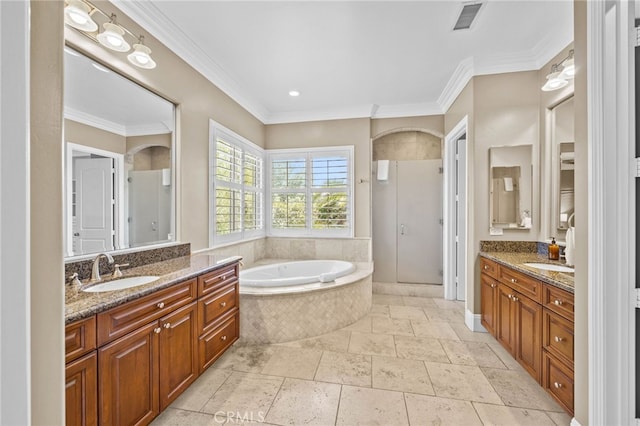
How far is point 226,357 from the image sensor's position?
2.45 meters

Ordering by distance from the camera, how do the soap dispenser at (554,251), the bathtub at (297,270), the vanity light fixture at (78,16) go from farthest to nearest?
the bathtub at (297,270)
the soap dispenser at (554,251)
the vanity light fixture at (78,16)

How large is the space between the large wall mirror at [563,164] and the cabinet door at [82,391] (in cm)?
353

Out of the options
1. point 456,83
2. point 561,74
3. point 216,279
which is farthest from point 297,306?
point 456,83

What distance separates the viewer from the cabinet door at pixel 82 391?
113cm

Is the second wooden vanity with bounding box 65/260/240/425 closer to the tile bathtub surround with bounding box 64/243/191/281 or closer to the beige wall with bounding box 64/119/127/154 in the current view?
the tile bathtub surround with bounding box 64/243/191/281

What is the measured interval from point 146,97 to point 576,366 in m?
3.37

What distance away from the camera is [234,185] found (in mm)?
3529

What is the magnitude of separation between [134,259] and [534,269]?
2962mm

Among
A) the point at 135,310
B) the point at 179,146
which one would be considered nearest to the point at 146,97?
the point at 179,146

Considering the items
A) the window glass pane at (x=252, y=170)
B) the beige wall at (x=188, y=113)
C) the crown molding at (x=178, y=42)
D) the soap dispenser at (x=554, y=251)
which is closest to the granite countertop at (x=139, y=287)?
the beige wall at (x=188, y=113)

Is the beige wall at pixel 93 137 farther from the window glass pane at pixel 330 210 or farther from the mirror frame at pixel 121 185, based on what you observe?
the window glass pane at pixel 330 210

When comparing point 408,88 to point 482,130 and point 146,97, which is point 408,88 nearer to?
point 482,130

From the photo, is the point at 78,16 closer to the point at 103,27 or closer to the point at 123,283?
the point at 103,27

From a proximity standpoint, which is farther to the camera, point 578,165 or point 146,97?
point 146,97
